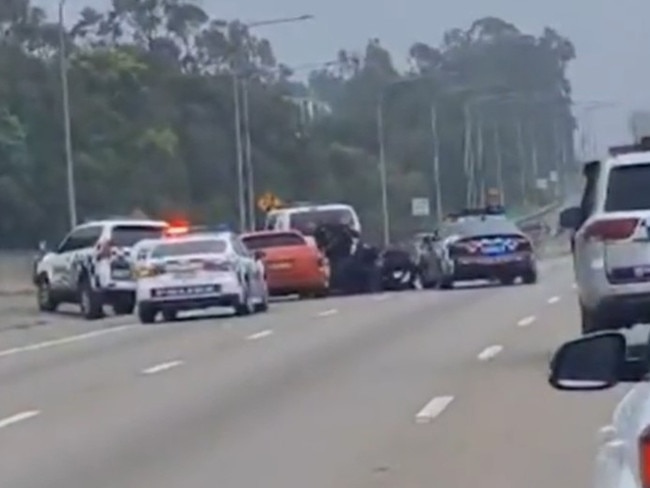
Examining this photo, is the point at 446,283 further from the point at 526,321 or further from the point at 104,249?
the point at 526,321

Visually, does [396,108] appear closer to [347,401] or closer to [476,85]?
[476,85]

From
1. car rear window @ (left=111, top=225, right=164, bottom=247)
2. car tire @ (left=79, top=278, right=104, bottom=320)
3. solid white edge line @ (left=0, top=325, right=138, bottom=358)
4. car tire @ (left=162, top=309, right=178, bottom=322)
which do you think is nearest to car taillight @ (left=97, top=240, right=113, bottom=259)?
car rear window @ (left=111, top=225, right=164, bottom=247)

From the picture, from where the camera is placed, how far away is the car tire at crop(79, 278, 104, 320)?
142ft

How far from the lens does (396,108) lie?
11688cm

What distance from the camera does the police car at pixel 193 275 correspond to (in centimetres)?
3719

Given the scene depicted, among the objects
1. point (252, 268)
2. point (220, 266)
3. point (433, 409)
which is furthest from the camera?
point (252, 268)

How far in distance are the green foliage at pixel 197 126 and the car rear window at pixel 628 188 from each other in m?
41.3

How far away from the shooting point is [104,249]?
42.9 metres

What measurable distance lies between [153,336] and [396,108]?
84.6m

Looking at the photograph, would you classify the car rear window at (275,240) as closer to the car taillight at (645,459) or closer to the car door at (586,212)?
the car door at (586,212)

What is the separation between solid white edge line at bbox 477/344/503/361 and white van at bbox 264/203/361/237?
26.1 meters

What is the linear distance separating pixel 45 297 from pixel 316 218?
8486mm

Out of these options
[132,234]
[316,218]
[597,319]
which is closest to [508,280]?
[316,218]

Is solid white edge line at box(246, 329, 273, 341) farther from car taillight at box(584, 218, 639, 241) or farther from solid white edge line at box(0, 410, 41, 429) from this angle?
solid white edge line at box(0, 410, 41, 429)
